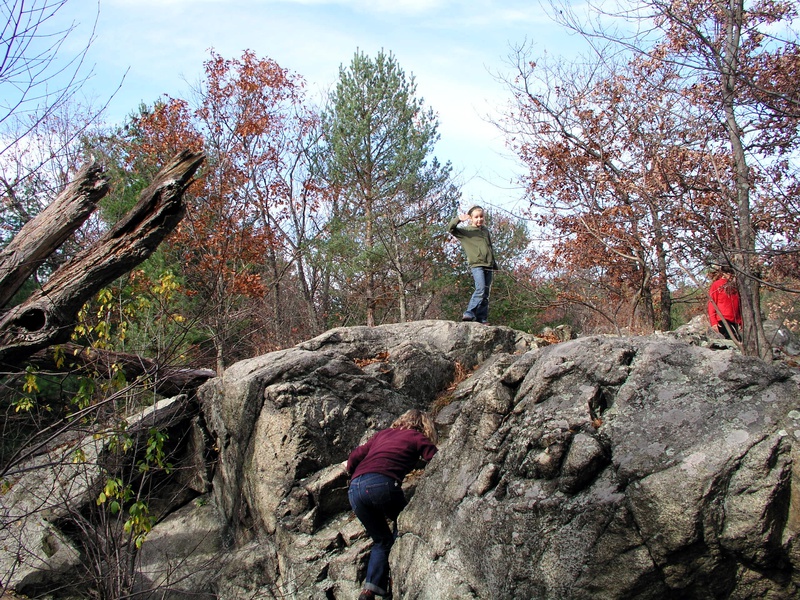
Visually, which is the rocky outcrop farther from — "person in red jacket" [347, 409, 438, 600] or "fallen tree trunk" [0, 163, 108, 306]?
"fallen tree trunk" [0, 163, 108, 306]

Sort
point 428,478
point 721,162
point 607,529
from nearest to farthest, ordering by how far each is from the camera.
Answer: point 607,529 < point 428,478 < point 721,162

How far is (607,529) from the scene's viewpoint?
4414 millimetres

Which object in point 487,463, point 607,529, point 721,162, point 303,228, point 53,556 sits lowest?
point 53,556

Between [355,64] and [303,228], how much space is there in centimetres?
597

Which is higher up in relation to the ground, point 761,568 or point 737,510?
point 737,510

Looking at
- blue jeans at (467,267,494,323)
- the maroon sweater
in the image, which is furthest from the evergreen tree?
the maroon sweater

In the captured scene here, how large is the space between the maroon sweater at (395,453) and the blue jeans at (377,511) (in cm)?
8

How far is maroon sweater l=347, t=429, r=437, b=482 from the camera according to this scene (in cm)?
597

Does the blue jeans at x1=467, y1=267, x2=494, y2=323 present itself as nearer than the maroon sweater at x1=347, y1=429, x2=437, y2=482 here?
No

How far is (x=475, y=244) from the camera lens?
33.0 feet

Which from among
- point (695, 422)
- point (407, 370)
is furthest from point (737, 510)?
point (407, 370)

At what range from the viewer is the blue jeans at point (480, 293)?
10.1 m

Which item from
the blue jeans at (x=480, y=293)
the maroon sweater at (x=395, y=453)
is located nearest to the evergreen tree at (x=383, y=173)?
the blue jeans at (x=480, y=293)

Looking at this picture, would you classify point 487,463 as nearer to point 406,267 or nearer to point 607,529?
point 607,529
